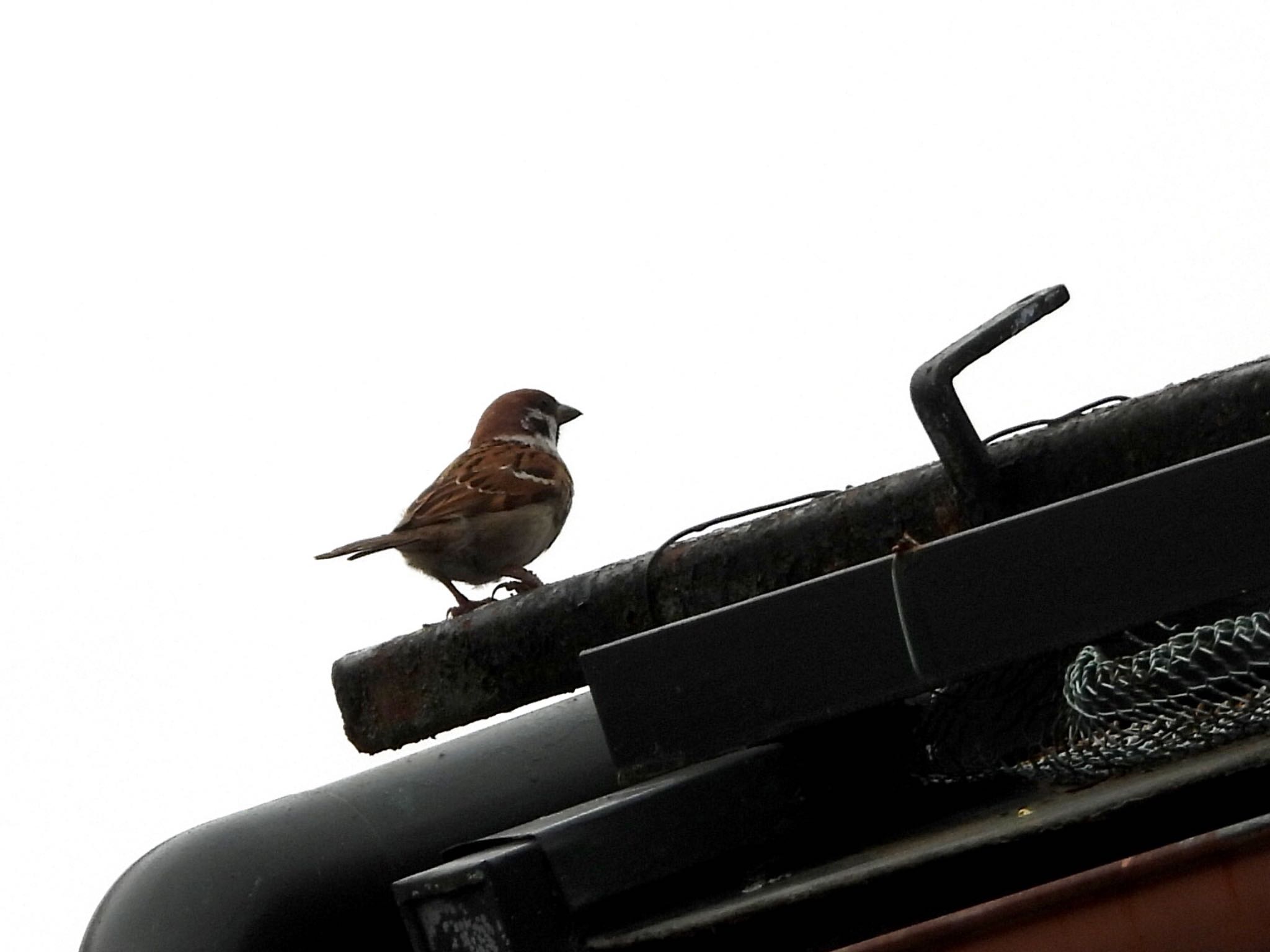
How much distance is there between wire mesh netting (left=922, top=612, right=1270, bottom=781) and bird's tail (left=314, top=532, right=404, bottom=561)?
10.8 ft

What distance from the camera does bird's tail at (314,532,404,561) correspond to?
5121mm

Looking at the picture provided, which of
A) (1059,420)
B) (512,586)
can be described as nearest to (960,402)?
(1059,420)

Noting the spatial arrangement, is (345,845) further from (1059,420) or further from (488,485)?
(488,485)

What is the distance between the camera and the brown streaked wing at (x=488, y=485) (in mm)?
5402

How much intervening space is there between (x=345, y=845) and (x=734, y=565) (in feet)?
2.12

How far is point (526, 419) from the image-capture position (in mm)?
6266

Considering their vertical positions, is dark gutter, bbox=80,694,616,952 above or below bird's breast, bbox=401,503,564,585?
below

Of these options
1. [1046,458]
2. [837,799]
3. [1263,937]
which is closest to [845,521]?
[1046,458]

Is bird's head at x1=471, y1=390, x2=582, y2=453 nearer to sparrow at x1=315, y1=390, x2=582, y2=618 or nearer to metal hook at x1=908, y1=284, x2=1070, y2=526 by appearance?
sparrow at x1=315, y1=390, x2=582, y2=618

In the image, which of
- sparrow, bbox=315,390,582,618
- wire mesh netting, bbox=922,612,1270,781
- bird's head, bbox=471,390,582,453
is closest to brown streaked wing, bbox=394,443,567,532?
sparrow, bbox=315,390,582,618

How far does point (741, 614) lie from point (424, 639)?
937 mm

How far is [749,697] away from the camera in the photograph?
5.72 feet

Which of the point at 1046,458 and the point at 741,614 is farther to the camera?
the point at 1046,458

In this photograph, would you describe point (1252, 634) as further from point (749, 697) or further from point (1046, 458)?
point (749, 697)
